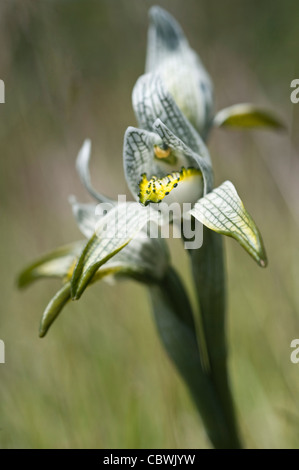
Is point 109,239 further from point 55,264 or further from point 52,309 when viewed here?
point 55,264

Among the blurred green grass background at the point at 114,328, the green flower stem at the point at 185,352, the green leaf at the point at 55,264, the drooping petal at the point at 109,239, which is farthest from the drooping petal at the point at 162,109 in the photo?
the blurred green grass background at the point at 114,328

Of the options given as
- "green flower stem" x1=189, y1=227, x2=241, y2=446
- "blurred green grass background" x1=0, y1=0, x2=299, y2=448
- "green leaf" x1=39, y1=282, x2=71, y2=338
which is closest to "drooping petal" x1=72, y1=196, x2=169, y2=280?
"green flower stem" x1=189, y1=227, x2=241, y2=446

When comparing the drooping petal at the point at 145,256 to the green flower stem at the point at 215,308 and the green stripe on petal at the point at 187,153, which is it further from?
the green stripe on petal at the point at 187,153

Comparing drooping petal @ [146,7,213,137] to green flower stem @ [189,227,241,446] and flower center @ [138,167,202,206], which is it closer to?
flower center @ [138,167,202,206]

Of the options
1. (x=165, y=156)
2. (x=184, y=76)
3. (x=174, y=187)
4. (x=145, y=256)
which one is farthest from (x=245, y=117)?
(x=145, y=256)

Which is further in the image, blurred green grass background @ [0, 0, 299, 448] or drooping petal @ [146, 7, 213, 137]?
blurred green grass background @ [0, 0, 299, 448]
